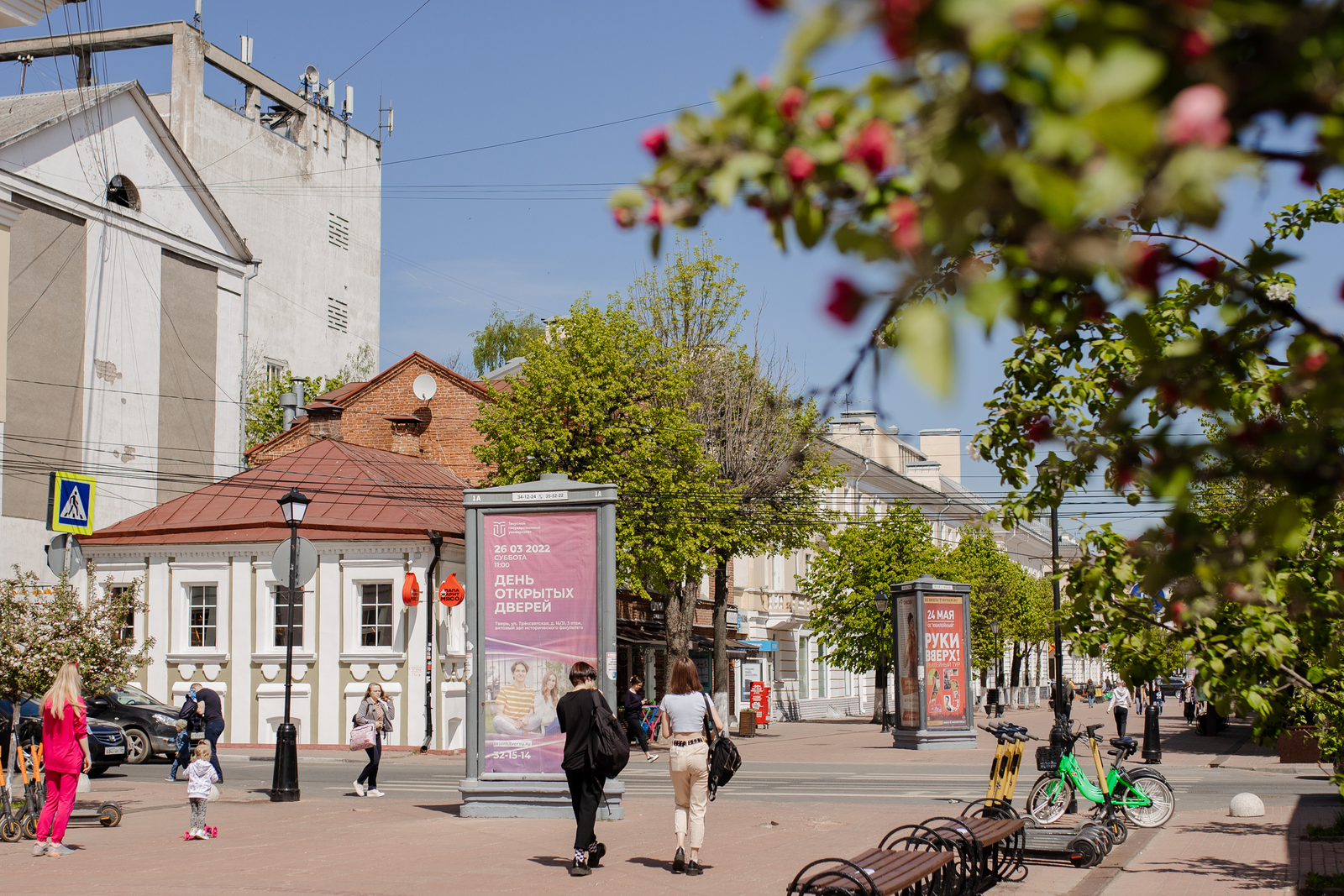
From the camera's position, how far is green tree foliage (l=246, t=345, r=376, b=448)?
50094 mm

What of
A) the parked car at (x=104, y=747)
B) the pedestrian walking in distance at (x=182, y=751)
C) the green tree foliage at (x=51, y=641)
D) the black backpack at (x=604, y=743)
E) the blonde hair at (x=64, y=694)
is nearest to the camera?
the black backpack at (x=604, y=743)

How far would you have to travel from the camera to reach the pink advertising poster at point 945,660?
3116 cm

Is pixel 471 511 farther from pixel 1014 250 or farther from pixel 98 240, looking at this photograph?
pixel 98 240

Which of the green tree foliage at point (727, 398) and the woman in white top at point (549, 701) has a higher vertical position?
the green tree foliage at point (727, 398)

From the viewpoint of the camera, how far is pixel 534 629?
49.8 ft

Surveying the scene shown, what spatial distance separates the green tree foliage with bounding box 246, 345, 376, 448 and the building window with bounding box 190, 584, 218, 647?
15.8 metres

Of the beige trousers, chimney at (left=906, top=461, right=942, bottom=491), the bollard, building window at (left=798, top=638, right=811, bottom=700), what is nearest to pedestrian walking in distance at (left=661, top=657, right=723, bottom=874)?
the beige trousers


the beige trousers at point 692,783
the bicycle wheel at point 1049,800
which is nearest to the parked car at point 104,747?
the beige trousers at point 692,783

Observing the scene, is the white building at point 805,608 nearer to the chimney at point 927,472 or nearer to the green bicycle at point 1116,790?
the chimney at point 927,472

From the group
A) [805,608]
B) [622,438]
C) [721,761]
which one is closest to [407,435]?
[622,438]

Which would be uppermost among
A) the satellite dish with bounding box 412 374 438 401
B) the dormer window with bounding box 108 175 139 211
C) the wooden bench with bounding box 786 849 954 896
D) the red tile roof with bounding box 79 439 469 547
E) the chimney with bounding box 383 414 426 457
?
the dormer window with bounding box 108 175 139 211

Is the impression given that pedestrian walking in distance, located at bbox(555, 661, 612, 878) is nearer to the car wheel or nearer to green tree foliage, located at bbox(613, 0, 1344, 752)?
green tree foliage, located at bbox(613, 0, 1344, 752)

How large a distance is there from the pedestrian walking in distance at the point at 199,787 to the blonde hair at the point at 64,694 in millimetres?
1377

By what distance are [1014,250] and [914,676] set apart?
98.7 feet
